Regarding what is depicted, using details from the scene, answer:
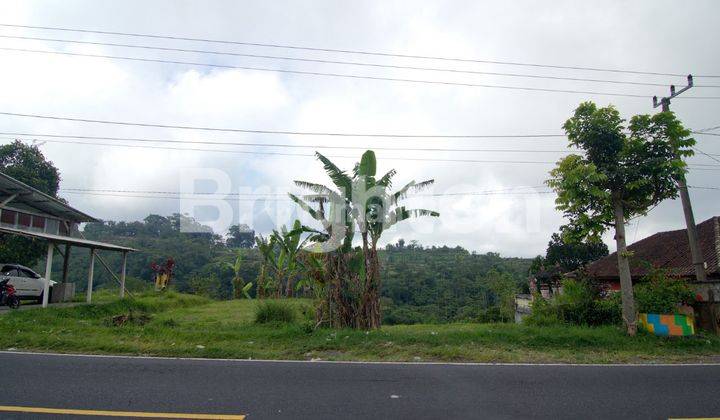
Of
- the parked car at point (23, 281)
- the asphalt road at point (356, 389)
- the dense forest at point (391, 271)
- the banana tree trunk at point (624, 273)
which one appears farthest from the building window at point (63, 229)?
the banana tree trunk at point (624, 273)

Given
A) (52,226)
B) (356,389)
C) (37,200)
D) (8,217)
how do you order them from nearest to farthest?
(356,389) → (8,217) → (37,200) → (52,226)

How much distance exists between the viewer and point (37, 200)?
59.1 feet

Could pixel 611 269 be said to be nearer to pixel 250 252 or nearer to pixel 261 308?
pixel 261 308

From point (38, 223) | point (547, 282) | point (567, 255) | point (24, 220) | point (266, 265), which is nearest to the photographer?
point (24, 220)

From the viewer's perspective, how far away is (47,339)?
30.4 feet

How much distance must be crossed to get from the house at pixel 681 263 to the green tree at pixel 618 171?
1.66 metres

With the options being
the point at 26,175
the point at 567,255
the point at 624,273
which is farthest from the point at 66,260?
the point at 567,255

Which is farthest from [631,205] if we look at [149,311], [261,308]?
[149,311]

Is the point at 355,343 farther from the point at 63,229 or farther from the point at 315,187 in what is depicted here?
the point at 63,229

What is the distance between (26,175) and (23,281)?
357 inches

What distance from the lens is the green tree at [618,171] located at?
1099 centimetres

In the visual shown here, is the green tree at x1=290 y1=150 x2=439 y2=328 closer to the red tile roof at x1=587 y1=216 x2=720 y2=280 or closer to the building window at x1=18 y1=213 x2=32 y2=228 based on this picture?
the red tile roof at x1=587 y1=216 x2=720 y2=280

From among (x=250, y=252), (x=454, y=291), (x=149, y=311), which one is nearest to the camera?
(x=149, y=311)

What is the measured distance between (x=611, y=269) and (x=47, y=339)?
2521 centimetres
